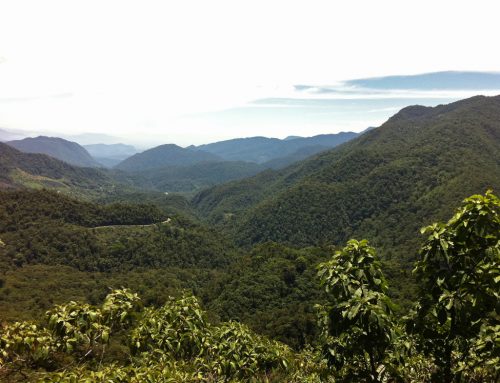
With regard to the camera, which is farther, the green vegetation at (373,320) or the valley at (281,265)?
the valley at (281,265)

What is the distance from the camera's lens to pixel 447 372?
6621 millimetres

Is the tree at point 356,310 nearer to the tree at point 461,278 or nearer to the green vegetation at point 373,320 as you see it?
the green vegetation at point 373,320

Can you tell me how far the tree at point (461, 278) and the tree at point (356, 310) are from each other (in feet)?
3.11

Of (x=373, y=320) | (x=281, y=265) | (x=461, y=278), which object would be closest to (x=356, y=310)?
(x=373, y=320)

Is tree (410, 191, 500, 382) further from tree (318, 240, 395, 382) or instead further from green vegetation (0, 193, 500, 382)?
tree (318, 240, 395, 382)

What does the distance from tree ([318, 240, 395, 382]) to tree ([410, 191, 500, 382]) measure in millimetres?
949

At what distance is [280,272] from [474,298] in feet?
286

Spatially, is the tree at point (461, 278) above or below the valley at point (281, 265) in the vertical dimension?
above

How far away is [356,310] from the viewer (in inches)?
220

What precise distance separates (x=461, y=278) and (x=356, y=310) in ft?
7.08

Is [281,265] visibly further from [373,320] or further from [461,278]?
[373,320]

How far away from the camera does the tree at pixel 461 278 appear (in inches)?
224

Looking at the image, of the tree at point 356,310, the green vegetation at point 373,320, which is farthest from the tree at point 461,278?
the tree at point 356,310

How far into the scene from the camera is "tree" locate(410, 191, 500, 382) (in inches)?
224
